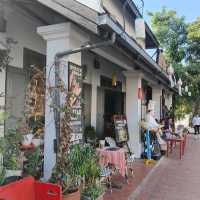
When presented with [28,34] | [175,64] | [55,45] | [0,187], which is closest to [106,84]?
[28,34]

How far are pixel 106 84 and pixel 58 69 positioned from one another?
7.06m

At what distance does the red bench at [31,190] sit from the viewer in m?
3.87

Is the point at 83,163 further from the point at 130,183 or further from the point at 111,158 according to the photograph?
the point at 130,183

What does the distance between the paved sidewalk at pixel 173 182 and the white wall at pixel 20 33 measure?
11.4 feet

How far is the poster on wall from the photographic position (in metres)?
5.03

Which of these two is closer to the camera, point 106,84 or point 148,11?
point 106,84

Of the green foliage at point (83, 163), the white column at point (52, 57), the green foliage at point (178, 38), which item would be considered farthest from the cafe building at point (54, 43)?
the green foliage at point (178, 38)

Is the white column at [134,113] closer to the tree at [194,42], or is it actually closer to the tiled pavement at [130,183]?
the tiled pavement at [130,183]

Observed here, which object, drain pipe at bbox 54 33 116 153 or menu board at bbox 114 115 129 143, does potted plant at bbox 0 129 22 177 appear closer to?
drain pipe at bbox 54 33 116 153

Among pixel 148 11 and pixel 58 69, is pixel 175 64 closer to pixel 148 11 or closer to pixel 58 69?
pixel 148 11

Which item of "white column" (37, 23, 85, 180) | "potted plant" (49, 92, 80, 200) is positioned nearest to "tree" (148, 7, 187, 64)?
"white column" (37, 23, 85, 180)

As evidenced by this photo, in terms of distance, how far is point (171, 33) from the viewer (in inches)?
1151

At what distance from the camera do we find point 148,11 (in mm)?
31188

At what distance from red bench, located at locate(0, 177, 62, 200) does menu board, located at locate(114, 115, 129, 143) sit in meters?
4.88
